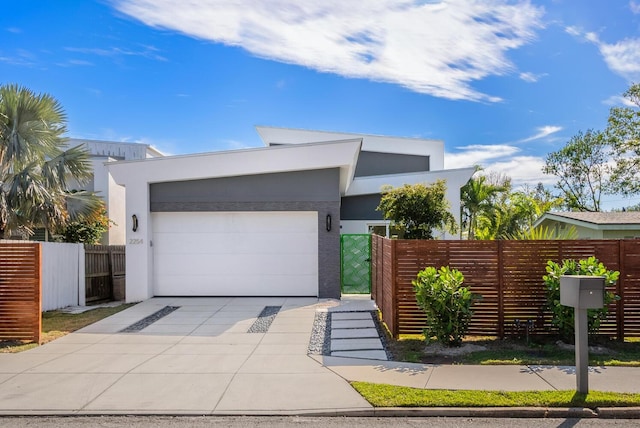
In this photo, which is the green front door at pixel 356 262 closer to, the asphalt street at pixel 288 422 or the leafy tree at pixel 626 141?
the asphalt street at pixel 288 422

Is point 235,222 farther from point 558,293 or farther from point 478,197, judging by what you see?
point 478,197

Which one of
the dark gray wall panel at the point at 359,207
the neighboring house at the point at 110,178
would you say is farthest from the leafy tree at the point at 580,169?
the neighboring house at the point at 110,178

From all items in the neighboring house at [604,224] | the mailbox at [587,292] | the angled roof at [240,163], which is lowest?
Answer: the mailbox at [587,292]

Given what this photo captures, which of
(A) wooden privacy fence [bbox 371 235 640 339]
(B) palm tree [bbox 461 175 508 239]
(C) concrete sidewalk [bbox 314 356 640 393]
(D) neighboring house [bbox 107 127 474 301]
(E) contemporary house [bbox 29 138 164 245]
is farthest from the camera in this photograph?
(B) palm tree [bbox 461 175 508 239]

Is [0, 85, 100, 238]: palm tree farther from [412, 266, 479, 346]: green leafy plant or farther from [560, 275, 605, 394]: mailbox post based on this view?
[560, 275, 605, 394]: mailbox post

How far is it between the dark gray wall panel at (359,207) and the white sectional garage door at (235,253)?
5.43 metres

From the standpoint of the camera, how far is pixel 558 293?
7.30m

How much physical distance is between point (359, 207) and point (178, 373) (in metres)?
12.4

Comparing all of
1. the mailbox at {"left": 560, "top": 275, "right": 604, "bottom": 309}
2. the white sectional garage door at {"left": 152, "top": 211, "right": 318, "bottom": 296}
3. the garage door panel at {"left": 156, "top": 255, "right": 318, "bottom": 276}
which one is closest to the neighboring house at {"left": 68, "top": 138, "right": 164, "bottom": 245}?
the white sectional garage door at {"left": 152, "top": 211, "right": 318, "bottom": 296}

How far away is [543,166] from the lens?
110 ft

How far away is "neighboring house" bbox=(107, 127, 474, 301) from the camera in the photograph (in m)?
12.3

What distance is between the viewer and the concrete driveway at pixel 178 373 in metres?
5.05

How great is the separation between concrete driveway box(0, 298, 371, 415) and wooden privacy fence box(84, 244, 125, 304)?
3631 mm

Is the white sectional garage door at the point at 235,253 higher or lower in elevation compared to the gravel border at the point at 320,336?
higher
